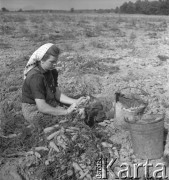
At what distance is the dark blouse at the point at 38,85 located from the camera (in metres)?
4.11

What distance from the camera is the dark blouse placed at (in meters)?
4.11

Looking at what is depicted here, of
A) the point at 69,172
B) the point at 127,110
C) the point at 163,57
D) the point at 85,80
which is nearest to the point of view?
the point at 69,172

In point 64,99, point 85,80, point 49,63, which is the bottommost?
point 85,80

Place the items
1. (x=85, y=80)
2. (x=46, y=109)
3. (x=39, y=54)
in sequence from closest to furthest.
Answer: (x=39, y=54) → (x=46, y=109) → (x=85, y=80)

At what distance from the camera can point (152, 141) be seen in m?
3.72

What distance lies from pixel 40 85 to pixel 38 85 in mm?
38

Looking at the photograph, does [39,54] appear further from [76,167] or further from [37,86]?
[76,167]

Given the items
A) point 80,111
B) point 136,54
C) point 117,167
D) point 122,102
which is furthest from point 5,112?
point 136,54

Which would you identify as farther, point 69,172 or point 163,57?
point 163,57

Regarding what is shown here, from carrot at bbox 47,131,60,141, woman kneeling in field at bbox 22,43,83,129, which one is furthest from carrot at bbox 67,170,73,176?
woman kneeling in field at bbox 22,43,83,129

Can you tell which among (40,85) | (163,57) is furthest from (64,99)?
(163,57)

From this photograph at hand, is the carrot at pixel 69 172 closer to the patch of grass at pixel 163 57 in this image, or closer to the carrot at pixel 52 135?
the carrot at pixel 52 135

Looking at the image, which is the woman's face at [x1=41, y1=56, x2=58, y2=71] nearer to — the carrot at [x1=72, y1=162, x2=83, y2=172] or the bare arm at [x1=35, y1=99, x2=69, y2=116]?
the bare arm at [x1=35, y1=99, x2=69, y2=116]

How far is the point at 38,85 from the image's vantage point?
161 inches
